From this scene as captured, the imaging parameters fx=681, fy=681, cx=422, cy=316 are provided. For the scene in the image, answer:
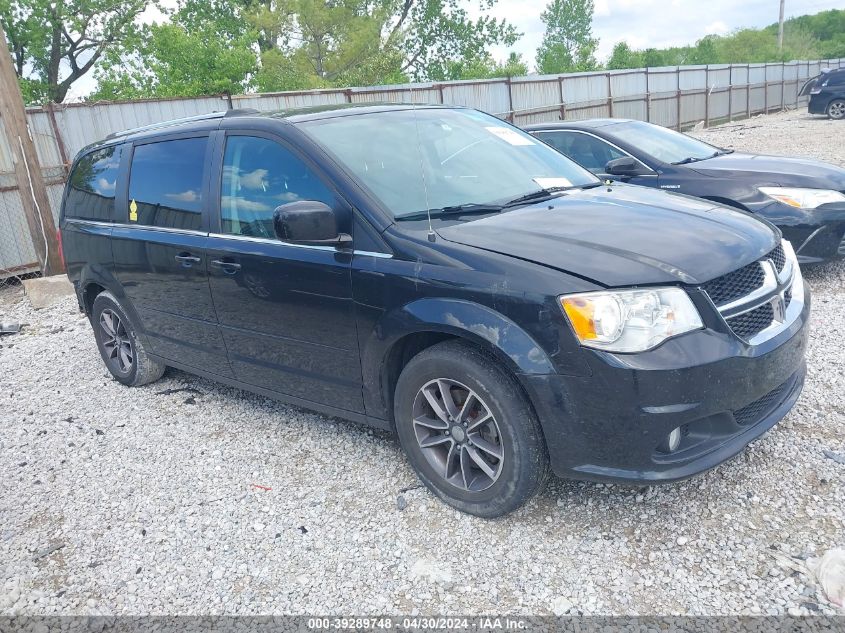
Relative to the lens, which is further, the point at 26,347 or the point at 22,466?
the point at 26,347

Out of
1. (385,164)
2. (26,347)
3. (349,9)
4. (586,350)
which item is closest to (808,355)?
(586,350)

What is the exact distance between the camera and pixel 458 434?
9.99 ft

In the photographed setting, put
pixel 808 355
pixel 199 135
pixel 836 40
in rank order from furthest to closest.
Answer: pixel 836 40 → pixel 808 355 → pixel 199 135

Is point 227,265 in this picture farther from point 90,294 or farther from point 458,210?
point 90,294

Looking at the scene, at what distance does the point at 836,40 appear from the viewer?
8188 cm

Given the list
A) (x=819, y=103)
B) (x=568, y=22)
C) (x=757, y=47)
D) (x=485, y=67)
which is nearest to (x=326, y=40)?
(x=485, y=67)

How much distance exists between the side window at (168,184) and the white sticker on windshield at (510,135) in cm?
173

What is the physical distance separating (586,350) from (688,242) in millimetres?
747

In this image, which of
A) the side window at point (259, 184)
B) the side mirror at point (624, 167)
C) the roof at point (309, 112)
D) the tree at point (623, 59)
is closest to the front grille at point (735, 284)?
the side window at point (259, 184)

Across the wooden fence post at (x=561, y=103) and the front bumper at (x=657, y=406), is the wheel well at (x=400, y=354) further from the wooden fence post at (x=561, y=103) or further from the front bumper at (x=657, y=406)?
the wooden fence post at (x=561, y=103)

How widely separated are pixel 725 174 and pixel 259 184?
167 inches

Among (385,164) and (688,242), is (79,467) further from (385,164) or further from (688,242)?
(688,242)

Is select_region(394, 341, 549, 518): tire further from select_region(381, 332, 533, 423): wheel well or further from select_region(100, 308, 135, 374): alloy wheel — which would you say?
select_region(100, 308, 135, 374): alloy wheel

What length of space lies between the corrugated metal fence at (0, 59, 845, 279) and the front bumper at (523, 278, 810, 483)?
5.48 m
